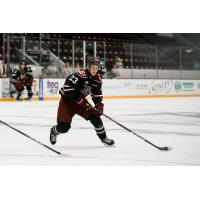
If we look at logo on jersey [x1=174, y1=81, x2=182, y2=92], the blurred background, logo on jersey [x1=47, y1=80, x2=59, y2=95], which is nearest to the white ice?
the blurred background

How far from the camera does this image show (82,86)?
345 cm

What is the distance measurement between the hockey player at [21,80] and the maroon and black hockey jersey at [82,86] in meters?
4.40

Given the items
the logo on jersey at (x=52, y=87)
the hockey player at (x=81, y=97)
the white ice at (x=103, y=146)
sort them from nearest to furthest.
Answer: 1. the white ice at (x=103, y=146)
2. the hockey player at (x=81, y=97)
3. the logo on jersey at (x=52, y=87)

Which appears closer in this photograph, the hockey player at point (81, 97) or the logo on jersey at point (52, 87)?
the hockey player at point (81, 97)

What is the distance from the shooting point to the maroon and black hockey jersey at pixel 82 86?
342 cm

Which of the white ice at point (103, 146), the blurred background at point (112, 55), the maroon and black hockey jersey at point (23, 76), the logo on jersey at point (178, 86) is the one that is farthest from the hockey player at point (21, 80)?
the logo on jersey at point (178, 86)

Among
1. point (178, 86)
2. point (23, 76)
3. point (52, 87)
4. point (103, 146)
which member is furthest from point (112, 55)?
point (103, 146)

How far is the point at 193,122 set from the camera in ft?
16.1

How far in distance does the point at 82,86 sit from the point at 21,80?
4639mm

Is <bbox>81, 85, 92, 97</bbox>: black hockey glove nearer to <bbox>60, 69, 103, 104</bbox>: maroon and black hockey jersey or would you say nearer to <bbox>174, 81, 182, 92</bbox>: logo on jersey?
<bbox>60, 69, 103, 104</bbox>: maroon and black hockey jersey

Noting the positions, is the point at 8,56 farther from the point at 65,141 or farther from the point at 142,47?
the point at 65,141

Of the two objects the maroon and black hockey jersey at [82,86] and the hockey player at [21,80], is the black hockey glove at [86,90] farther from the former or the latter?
the hockey player at [21,80]

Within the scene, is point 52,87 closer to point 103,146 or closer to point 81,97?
point 103,146
